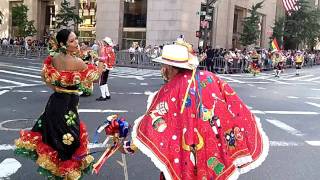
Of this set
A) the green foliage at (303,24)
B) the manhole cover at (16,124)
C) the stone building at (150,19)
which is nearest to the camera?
the manhole cover at (16,124)

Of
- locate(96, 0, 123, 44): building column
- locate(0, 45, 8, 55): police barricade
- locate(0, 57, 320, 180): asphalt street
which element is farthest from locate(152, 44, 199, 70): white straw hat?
locate(96, 0, 123, 44): building column

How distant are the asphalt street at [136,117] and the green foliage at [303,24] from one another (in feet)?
116

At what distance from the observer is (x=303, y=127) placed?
412 inches

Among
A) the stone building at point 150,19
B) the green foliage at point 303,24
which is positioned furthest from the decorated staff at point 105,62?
the green foliage at point 303,24

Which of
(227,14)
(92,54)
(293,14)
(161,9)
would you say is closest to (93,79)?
(92,54)

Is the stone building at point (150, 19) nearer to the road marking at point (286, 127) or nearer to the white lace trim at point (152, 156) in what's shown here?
the road marking at point (286, 127)

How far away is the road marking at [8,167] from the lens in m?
5.82

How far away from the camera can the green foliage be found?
51562 mm

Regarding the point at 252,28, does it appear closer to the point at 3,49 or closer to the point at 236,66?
the point at 236,66

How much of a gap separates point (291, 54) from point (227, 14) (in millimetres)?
7648

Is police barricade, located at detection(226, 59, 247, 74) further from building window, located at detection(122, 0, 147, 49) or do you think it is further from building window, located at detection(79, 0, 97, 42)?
building window, located at detection(79, 0, 97, 42)

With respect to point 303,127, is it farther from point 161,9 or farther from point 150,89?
point 161,9

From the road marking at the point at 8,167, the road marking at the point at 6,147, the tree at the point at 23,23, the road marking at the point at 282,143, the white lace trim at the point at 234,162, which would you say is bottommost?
the road marking at the point at 282,143

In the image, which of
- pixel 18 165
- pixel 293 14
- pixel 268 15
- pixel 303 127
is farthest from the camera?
pixel 268 15
